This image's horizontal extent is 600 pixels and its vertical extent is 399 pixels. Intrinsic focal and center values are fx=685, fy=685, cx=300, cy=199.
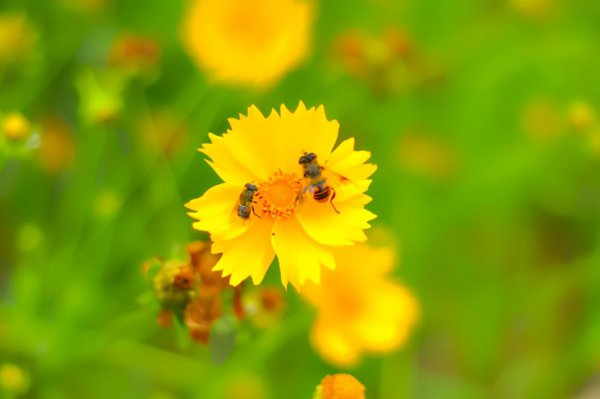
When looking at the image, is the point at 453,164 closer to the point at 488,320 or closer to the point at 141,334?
the point at 488,320

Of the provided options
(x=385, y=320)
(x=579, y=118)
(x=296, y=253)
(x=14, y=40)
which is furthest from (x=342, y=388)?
(x=14, y=40)

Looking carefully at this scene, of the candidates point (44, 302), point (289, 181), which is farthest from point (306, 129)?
point (44, 302)

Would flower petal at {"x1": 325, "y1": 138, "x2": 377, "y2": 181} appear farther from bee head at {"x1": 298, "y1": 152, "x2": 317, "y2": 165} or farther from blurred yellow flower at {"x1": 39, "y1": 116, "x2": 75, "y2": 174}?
blurred yellow flower at {"x1": 39, "y1": 116, "x2": 75, "y2": 174}

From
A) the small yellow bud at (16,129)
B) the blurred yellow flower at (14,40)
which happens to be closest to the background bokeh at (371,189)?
the blurred yellow flower at (14,40)

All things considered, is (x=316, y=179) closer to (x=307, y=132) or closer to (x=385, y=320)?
(x=307, y=132)

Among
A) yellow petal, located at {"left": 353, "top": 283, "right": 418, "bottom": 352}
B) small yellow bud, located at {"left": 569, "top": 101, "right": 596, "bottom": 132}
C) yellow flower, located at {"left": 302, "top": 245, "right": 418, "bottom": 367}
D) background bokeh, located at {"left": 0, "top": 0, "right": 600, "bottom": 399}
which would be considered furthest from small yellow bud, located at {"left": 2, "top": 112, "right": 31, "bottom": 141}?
small yellow bud, located at {"left": 569, "top": 101, "right": 596, "bottom": 132}

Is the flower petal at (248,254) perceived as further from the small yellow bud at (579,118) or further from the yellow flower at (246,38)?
the small yellow bud at (579,118)
